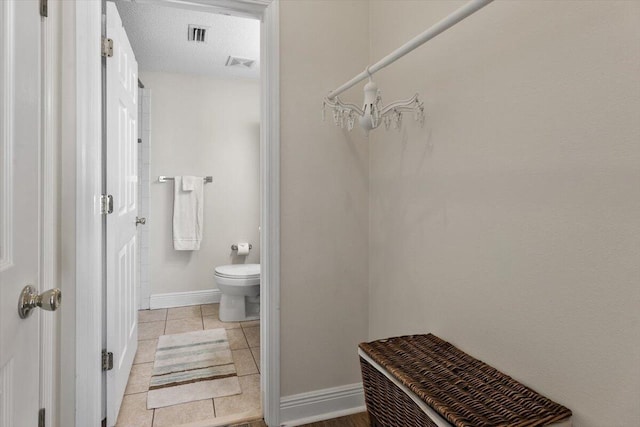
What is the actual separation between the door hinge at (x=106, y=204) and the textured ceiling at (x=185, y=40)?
1.24 m

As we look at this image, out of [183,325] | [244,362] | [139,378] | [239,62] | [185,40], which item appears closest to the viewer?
[139,378]

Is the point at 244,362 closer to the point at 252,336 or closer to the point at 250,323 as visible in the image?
the point at 252,336

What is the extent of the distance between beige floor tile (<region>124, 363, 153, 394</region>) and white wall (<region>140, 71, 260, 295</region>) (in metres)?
1.27

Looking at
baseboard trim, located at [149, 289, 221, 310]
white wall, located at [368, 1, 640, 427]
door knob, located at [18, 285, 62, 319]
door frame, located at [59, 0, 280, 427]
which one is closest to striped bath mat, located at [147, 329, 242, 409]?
door frame, located at [59, 0, 280, 427]

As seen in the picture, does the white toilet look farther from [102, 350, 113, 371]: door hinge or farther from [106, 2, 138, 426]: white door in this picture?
[102, 350, 113, 371]: door hinge

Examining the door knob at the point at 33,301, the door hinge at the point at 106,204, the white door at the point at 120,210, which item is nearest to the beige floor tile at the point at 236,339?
the white door at the point at 120,210

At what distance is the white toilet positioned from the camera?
3.08m

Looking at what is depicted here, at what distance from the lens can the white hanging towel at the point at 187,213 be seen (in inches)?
137

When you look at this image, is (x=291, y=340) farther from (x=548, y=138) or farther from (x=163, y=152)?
(x=163, y=152)

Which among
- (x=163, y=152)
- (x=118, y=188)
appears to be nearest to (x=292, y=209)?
(x=118, y=188)

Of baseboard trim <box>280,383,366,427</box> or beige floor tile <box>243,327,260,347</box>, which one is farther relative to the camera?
beige floor tile <box>243,327,260,347</box>

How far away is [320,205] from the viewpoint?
1793 mm

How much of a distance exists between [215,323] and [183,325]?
256mm

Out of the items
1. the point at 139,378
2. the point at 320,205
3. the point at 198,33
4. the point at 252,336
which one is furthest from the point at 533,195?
the point at 198,33
